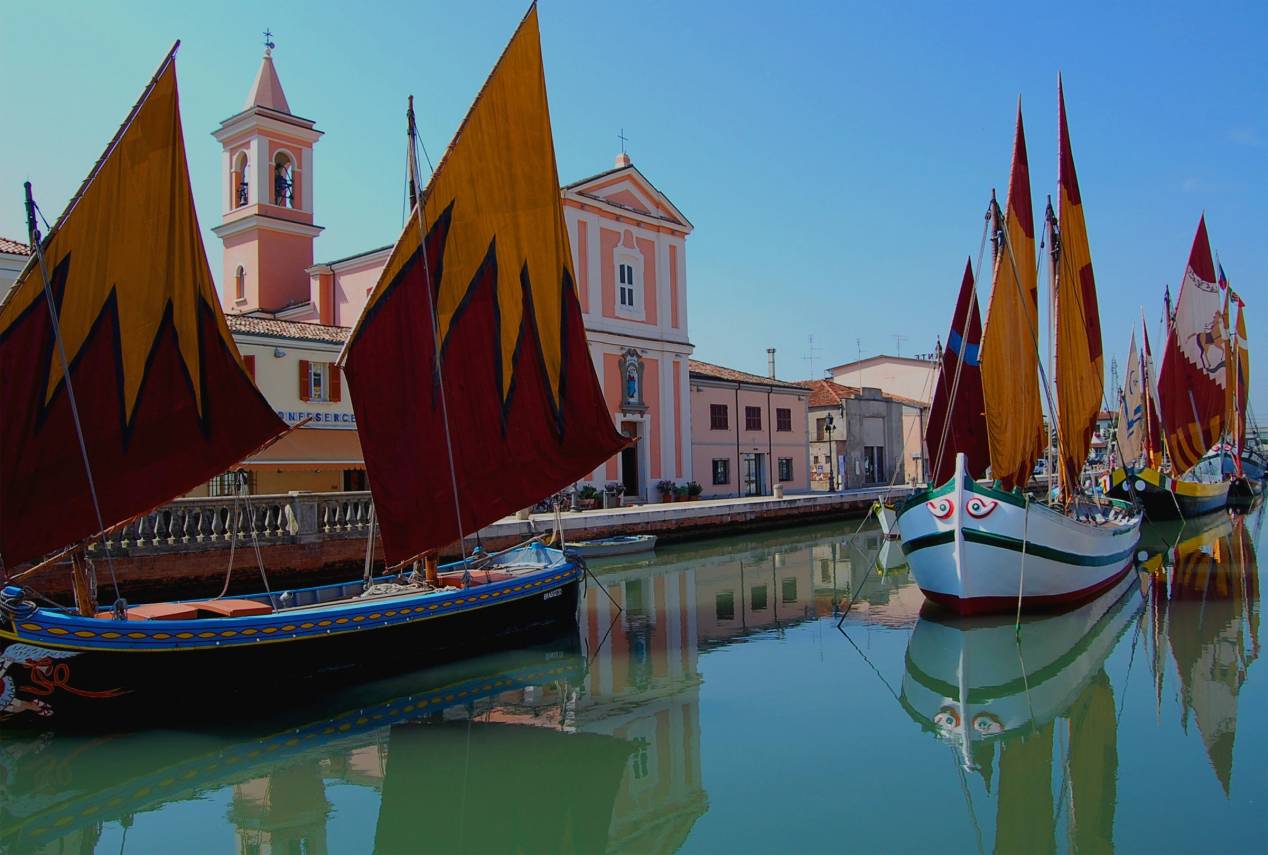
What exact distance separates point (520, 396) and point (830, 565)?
12336mm

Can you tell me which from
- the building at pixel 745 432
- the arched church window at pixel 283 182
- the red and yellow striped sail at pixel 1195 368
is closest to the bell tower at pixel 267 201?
the arched church window at pixel 283 182

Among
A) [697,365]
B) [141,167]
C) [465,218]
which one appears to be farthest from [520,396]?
[697,365]

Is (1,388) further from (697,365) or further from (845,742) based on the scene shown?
(697,365)

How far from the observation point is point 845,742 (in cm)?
944

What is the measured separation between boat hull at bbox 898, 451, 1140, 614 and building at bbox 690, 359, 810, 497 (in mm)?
23235

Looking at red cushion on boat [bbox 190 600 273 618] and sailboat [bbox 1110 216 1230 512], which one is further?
sailboat [bbox 1110 216 1230 512]

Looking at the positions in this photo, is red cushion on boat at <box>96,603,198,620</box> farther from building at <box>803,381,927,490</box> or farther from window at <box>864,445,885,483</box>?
window at <box>864,445,885,483</box>

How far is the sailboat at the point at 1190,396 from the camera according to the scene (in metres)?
33.2

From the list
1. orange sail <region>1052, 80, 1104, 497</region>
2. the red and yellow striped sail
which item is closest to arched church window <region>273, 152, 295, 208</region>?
orange sail <region>1052, 80, 1104, 497</region>

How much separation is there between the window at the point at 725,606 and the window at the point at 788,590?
38.8 inches

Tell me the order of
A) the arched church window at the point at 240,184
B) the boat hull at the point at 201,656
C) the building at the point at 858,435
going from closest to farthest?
the boat hull at the point at 201,656 → the arched church window at the point at 240,184 → the building at the point at 858,435

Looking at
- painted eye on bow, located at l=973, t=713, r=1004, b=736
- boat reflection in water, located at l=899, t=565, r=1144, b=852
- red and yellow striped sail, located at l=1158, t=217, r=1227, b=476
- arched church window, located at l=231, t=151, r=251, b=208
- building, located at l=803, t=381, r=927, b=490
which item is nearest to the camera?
boat reflection in water, located at l=899, t=565, r=1144, b=852

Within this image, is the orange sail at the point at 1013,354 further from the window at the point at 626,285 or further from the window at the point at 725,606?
the window at the point at 626,285

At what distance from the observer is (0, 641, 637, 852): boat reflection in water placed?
25.1ft
